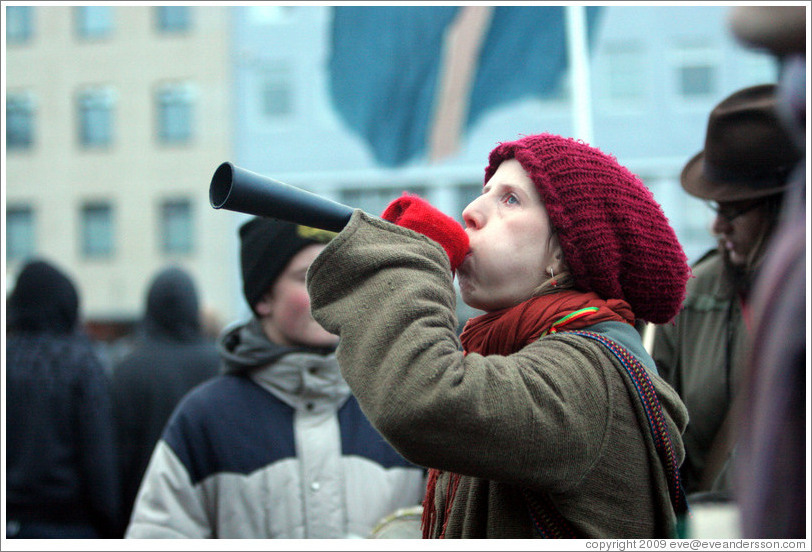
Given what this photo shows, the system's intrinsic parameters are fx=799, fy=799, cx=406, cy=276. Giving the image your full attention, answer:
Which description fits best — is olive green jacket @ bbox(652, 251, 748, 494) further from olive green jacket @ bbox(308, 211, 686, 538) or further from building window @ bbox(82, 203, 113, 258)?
building window @ bbox(82, 203, 113, 258)

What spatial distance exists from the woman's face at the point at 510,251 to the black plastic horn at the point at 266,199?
27 centimetres

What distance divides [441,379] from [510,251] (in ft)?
1.15

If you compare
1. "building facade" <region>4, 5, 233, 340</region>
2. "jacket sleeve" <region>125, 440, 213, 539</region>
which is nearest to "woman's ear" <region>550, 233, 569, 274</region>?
"jacket sleeve" <region>125, 440, 213, 539</region>

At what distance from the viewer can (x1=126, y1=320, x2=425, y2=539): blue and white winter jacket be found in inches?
89.2

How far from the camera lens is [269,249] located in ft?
8.46

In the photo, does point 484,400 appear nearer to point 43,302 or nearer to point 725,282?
point 725,282

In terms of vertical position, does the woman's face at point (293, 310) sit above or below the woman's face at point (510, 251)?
below

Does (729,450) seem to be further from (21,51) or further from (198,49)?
(21,51)

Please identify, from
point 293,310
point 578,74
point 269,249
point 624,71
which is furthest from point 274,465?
point 624,71

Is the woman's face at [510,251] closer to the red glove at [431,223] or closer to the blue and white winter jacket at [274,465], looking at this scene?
the red glove at [431,223]

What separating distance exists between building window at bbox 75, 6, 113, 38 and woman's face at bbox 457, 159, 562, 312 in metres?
23.4

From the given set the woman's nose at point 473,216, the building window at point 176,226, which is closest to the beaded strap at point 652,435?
the woman's nose at point 473,216

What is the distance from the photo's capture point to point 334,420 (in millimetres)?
2420

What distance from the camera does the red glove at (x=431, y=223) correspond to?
132cm
